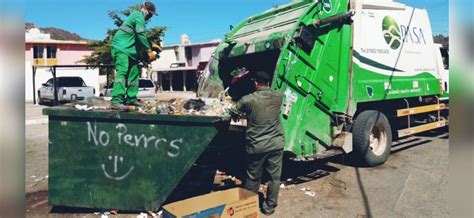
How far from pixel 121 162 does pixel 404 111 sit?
4.70m

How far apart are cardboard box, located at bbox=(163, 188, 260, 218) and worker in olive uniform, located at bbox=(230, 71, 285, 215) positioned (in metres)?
0.39

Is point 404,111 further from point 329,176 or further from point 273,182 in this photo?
point 273,182

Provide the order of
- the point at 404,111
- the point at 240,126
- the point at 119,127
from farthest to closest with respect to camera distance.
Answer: the point at 404,111 < the point at 240,126 < the point at 119,127

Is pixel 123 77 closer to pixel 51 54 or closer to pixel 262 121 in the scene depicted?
pixel 262 121

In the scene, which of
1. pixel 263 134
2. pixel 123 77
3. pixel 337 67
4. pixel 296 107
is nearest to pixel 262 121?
pixel 263 134

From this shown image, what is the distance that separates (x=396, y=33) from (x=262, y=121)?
3.39 metres

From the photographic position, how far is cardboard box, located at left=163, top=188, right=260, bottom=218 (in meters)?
3.38

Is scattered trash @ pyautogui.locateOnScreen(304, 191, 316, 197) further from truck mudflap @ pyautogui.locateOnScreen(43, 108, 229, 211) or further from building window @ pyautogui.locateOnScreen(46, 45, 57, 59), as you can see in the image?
building window @ pyautogui.locateOnScreen(46, 45, 57, 59)

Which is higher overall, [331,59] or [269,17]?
[269,17]

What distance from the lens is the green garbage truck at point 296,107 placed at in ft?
13.2

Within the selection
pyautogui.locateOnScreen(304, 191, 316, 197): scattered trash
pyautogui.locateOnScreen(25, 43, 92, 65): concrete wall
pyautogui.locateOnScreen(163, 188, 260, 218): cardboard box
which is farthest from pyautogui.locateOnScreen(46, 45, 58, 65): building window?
pyautogui.locateOnScreen(163, 188, 260, 218): cardboard box

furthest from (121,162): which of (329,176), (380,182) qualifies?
(380,182)

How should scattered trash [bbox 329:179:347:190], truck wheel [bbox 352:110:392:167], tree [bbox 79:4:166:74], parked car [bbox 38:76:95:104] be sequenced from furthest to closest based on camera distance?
tree [bbox 79:4:166:74] → parked car [bbox 38:76:95:104] → truck wheel [bbox 352:110:392:167] → scattered trash [bbox 329:179:347:190]

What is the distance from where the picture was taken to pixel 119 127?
4012 millimetres
